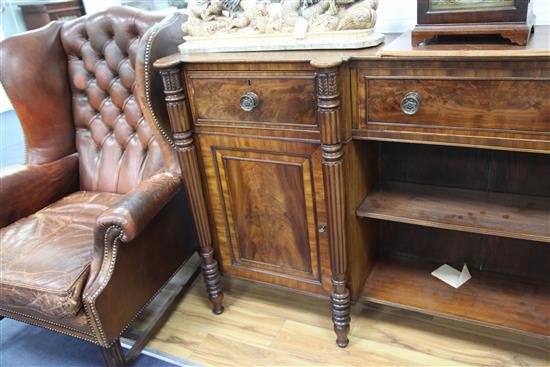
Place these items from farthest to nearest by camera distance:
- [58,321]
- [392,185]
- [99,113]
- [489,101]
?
[99,113] < [392,185] < [58,321] < [489,101]

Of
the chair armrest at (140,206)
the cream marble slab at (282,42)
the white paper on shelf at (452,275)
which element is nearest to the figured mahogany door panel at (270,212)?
the chair armrest at (140,206)

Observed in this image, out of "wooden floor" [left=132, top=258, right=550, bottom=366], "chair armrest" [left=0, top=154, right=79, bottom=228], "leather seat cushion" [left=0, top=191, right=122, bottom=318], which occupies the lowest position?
"wooden floor" [left=132, top=258, right=550, bottom=366]

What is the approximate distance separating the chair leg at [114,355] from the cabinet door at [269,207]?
448 mm

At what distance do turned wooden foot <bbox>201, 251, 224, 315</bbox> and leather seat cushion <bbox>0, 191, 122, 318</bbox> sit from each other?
0.38 meters

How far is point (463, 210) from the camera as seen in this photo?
134cm

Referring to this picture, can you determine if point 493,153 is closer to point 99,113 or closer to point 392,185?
point 392,185

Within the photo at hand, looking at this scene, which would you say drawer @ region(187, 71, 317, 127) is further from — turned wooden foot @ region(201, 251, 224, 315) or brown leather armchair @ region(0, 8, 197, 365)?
turned wooden foot @ region(201, 251, 224, 315)

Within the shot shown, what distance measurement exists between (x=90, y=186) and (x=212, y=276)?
2.29 feet

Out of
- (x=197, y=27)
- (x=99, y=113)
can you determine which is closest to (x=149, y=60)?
(x=197, y=27)

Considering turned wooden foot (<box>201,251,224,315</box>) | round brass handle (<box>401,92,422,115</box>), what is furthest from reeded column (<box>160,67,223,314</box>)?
round brass handle (<box>401,92,422,115</box>)

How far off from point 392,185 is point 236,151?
0.54m

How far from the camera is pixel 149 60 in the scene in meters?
1.45

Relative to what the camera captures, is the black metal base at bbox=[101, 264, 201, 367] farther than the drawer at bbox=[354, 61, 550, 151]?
Yes

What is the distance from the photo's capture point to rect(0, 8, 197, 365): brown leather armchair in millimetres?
1365
